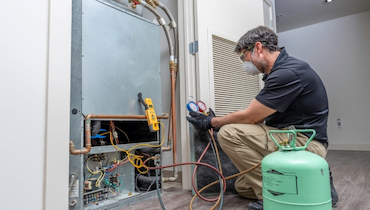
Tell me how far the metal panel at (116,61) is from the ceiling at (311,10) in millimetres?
3007

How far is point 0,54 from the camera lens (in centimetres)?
76

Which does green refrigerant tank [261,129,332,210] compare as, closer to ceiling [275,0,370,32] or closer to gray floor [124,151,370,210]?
gray floor [124,151,370,210]

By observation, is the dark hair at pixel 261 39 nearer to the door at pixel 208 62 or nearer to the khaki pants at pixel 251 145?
the door at pixel 208 62

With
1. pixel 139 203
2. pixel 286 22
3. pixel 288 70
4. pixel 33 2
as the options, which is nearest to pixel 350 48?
pixel 286 22

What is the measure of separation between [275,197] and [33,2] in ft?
3.62

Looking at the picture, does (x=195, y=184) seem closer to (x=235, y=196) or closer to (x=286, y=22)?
(x=235, y=196)

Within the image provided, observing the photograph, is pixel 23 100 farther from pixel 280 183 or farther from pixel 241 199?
pixel 241 199

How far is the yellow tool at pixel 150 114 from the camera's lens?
1409mm

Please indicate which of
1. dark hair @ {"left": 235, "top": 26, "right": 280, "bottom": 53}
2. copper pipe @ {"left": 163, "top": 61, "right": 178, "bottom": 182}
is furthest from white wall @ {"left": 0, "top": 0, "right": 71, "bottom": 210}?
dark hair @ {"left": 235, "top": 26, "right": 280, "bottom": 53}

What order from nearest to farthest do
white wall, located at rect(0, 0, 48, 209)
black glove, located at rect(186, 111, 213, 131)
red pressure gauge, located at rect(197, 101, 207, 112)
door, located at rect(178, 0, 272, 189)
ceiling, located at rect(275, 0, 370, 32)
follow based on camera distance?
white wall, located at rect(0, 0, 48, 209) < black glove, located at rect(186, 111, 213, 131) < red pressure gauge, located at rect(197, 101, 207, 112) < door, located at rect(178, 0, 272, 189) < ceiling, located at rect(275, 0, 370, 32)

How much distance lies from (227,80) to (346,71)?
11.2ft

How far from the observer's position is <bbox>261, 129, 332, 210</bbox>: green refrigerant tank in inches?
32.5

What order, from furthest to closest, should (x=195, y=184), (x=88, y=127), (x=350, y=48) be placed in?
1. (x=350, y=48)
2. (x=195, y=184)
3. (x=88, y=127)

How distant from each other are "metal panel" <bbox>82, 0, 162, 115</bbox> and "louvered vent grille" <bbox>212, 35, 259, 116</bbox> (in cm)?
43
